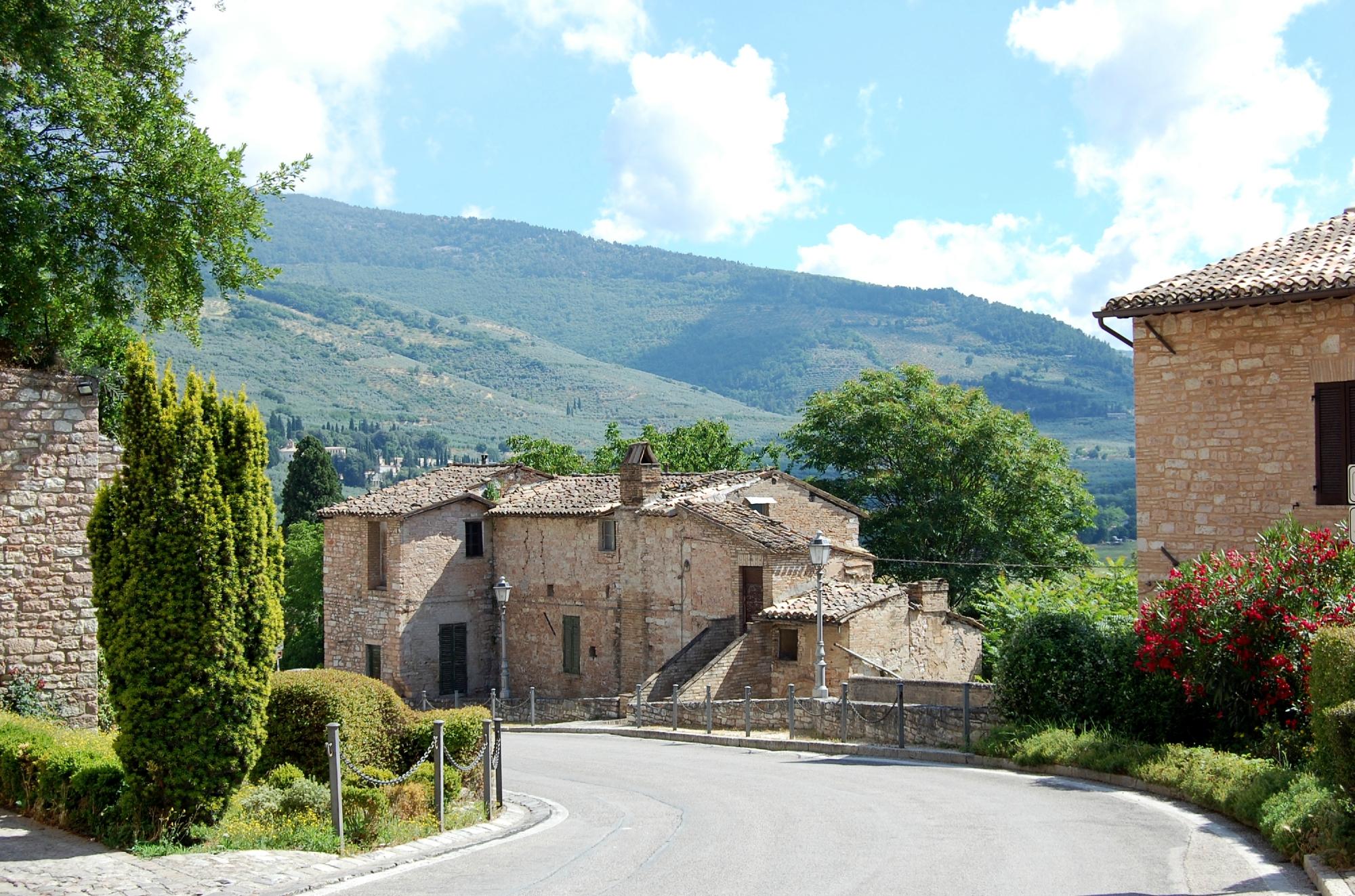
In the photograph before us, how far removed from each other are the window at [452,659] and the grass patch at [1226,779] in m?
25.6

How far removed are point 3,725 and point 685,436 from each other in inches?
1843

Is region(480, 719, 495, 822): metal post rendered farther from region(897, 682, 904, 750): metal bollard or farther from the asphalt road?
region(897, 682, 904, 750): metal bollard

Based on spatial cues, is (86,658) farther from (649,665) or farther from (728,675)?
(649,665)

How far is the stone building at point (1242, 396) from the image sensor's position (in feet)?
56.3

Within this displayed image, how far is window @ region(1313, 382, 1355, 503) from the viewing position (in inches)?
671

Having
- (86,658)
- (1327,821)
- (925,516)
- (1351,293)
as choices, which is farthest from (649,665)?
(1327,821)

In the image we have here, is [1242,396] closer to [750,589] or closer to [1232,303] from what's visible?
[1232,303]

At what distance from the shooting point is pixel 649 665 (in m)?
37.1

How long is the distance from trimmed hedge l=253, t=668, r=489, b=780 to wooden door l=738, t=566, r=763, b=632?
20.3 m

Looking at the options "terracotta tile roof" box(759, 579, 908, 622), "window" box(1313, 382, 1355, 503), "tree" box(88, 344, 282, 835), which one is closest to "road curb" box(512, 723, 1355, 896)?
"terracotta tile roof" box(759, 579, 908, 622)

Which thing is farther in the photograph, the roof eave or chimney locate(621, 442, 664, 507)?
chimney locate(621, 442, 664, 507)

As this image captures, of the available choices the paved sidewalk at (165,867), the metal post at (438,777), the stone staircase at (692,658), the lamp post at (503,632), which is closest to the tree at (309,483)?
the lamp post at (503,632)

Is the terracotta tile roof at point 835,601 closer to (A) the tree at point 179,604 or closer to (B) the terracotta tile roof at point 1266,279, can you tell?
(B) the terracotta tile roof at point 1266,279

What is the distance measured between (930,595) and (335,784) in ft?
79.6
